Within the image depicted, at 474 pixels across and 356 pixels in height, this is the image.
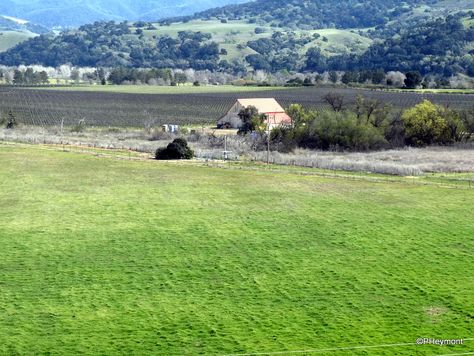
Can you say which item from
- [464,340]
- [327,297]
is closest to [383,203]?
[327,297]

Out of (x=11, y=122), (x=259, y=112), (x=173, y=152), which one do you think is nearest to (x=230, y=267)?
(x=173, y=152)

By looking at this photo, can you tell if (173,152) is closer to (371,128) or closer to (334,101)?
(371,128)

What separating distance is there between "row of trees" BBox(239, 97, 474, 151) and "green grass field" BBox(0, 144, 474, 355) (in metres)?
29.9

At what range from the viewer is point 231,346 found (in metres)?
27.7

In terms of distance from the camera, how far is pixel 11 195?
5116cm

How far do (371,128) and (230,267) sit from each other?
183 feet

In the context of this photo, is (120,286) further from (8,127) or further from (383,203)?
(8,127)

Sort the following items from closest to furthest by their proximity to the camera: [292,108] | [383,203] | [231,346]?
[231,346] < [383,203] < [292,108]

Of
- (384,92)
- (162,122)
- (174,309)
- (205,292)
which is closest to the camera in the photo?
(174,309)

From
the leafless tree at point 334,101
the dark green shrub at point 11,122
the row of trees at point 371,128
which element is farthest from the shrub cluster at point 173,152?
the leafless tree at point 334,101

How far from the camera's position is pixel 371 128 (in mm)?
88812

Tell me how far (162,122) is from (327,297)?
8381cm

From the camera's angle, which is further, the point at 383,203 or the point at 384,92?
the point at 384,92

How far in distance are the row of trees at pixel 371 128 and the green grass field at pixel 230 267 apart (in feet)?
98.2
